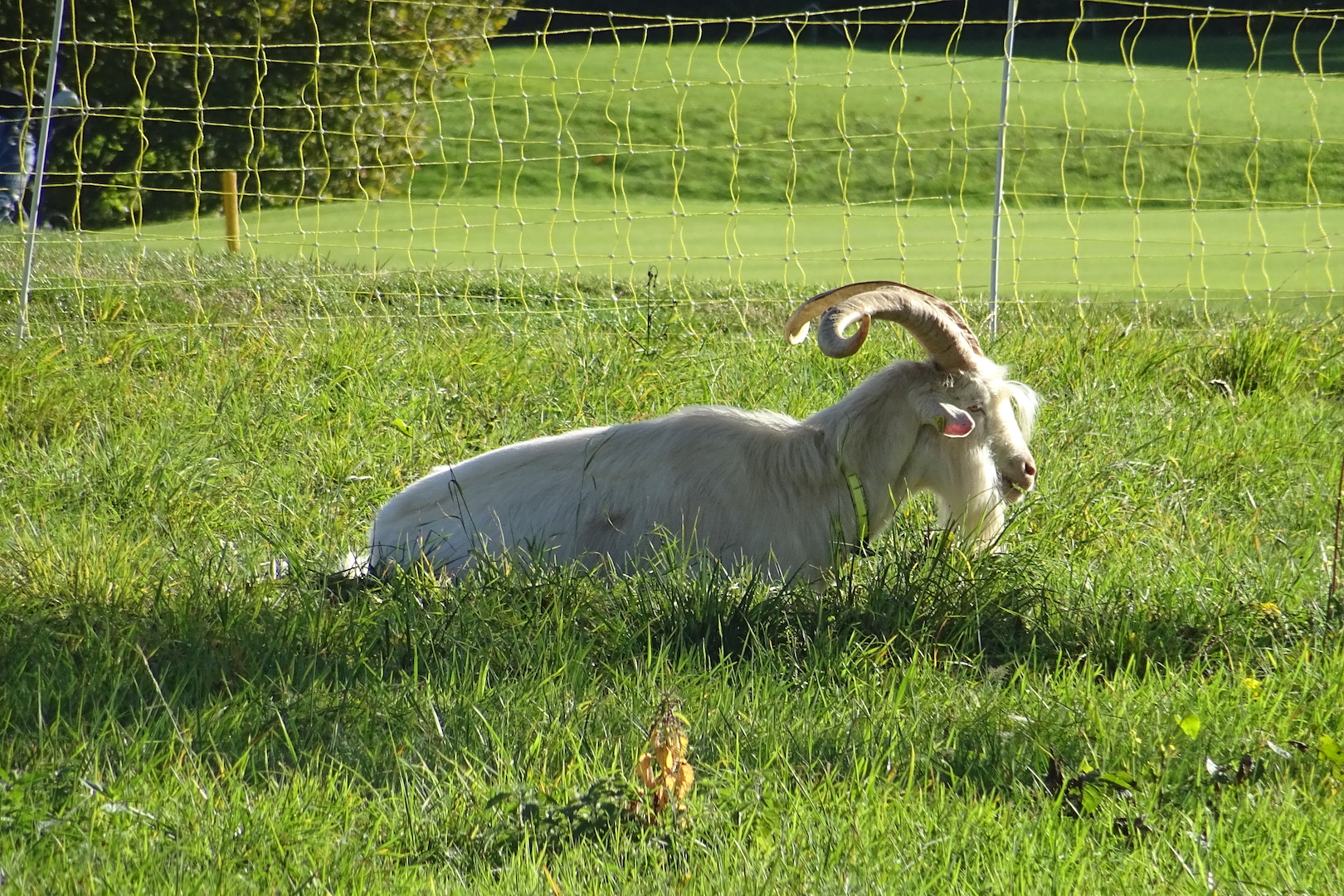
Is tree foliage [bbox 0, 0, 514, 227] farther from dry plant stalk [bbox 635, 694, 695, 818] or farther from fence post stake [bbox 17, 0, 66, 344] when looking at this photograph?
dry plant stalk [bbox 635, 694, 695, 818]

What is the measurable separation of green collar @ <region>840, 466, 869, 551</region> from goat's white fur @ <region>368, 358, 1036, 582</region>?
3 centimetres

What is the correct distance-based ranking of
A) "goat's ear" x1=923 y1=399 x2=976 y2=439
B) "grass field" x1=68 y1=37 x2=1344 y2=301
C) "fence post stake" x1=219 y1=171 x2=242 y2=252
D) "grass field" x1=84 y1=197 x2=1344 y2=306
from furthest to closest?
1. "fence post stake" x1=219 y1=171 x2=242 y2=252
2. "grass field" x1=68 y1=37 x2=1344 y2=301
3. "grass field" x1=84 y1=197 x2=1344 y2=306
4. "goat's ear" x1=923 y1=399 x2=976 y2=439

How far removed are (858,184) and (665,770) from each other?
53.5 ft

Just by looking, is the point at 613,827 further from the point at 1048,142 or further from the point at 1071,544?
the point at 1048,142

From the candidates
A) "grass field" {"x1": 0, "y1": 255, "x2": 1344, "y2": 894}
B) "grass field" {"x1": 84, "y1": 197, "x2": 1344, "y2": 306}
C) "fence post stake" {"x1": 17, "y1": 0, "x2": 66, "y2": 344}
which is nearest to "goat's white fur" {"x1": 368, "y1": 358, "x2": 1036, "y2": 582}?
"grass field" {"x1": 0, "y1": 255, "x2": 1344, "y2": 894}

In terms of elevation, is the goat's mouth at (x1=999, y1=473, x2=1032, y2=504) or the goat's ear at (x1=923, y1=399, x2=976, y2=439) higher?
the goat's ear at (x1=923, y1=399, x2=976, y2=439)

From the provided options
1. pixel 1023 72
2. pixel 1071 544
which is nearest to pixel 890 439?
pixel 1071 544

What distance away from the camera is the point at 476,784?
2559 millimetres

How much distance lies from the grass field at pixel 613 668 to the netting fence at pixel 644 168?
3122mm

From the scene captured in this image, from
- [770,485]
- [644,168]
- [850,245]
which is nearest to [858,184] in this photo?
[644,168]

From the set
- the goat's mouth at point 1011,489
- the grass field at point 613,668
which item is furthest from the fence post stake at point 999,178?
the goat's mouth at point 1011,489

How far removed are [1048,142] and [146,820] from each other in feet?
61.4

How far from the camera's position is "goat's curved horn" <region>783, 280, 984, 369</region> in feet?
12.0

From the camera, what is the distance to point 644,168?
717 inches
